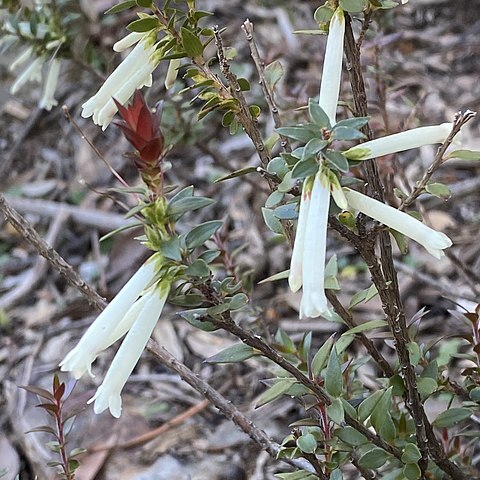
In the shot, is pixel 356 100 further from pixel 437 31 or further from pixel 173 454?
pixel 437 31

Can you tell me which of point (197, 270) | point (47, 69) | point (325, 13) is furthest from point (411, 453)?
point (47, 69)

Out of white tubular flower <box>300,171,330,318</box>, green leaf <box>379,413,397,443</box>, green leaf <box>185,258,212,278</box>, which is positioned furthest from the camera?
green leaf <box>379,413,397,443</box>

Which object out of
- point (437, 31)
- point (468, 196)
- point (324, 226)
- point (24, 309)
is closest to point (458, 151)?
point (324, 226)

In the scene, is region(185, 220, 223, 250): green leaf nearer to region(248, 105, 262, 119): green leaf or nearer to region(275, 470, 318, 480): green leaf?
region(248, 105, 262, 119): green leaf

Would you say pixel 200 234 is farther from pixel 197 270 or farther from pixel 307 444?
pixel 307 444

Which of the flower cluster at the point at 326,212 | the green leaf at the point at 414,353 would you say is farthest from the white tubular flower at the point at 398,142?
the green leaf at the point at 414,353

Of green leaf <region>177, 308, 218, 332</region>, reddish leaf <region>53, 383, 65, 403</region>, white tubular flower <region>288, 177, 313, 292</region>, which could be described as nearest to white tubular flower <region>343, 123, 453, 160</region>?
white tubular flower <region>288, 177, 313, 292</region>
